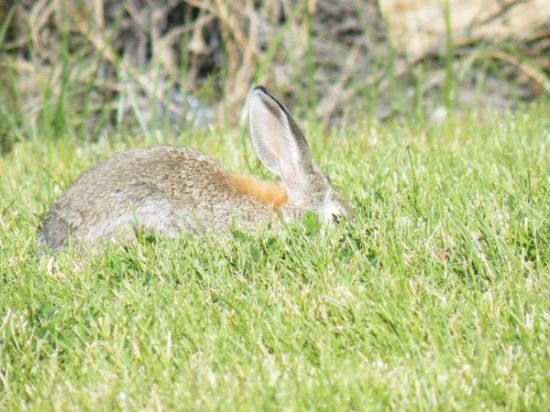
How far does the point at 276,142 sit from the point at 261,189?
0.28 meters

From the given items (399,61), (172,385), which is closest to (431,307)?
(172,385)

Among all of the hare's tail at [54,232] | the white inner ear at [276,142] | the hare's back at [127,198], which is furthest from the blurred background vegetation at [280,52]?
the hare's tail at [54,232]

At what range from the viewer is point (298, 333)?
11.1ft

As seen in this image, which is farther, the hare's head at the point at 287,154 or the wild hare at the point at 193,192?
the hare's head at the point at 287,154

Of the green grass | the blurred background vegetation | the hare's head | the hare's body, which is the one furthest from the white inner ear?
the blurred background vegetation

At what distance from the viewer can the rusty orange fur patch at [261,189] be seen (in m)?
5.11

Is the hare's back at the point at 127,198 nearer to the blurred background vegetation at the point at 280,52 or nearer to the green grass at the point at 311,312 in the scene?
the green grass at the point at 311,312

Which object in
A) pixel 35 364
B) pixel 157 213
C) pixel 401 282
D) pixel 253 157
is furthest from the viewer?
pixel 253 157

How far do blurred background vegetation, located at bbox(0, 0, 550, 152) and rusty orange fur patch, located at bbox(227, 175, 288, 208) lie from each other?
291 centimetres

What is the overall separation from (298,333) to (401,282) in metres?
0.50

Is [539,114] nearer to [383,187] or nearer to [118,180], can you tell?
[383,187]

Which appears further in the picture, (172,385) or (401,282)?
(401,282)

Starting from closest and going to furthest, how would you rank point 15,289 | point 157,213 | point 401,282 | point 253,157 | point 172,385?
point 172,385 < point 401,282 < point 15,289 < point 157,213 < point 253,157

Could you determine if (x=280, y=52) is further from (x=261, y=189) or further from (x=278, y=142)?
(x=261, y=189)
